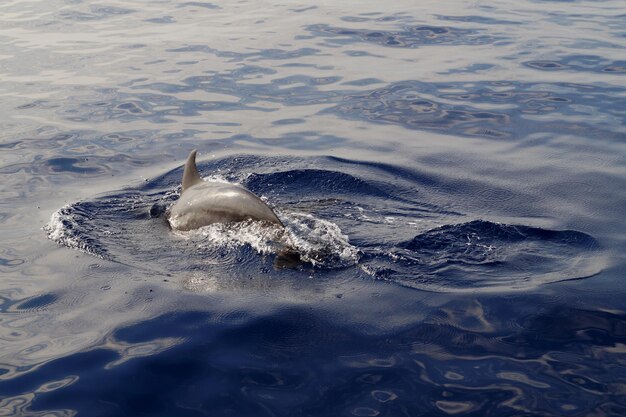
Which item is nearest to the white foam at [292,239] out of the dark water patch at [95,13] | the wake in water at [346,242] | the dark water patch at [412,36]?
the wake in water at [346,242]

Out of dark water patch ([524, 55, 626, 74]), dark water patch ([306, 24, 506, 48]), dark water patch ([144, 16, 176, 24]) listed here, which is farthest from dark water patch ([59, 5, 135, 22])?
dark water patch ([524, 55, 626, 74])

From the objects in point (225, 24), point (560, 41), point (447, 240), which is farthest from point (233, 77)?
point (447, 240)

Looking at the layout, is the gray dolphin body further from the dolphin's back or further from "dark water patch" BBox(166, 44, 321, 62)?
"dark water patch" BBox(166, 44, 321, 62)

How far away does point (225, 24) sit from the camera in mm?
27641

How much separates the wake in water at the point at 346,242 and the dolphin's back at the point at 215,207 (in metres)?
0.13

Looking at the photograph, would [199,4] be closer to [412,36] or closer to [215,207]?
[412,36]

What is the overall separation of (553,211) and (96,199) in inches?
269

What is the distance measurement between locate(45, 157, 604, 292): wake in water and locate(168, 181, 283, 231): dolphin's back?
13 cm

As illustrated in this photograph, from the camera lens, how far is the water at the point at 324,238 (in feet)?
20.5

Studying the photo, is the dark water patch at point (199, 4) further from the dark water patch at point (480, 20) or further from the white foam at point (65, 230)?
the white foam at point (65, 230)

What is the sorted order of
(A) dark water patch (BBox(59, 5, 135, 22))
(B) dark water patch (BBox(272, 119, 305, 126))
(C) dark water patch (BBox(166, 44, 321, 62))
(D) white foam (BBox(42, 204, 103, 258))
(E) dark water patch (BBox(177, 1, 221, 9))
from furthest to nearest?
1. (E) dark water patch (BBox(177, 1, 221, 9))
2. (A) dark water patch (BBox(59, 5, 135, 22))
3. (C) dark water patch (BBox(166, 44, 321, 62))
4. (B) dark water patch (BBox(272, 119, 305, 126))
5. (D) white foam (BBox(42, 204, 103, 258))

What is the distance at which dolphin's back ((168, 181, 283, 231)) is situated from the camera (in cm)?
930

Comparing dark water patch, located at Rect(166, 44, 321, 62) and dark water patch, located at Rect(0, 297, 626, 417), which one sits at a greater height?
dark water patch, located at Rect(166, 44, 321, 62)

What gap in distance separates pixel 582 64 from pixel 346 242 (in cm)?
1387
